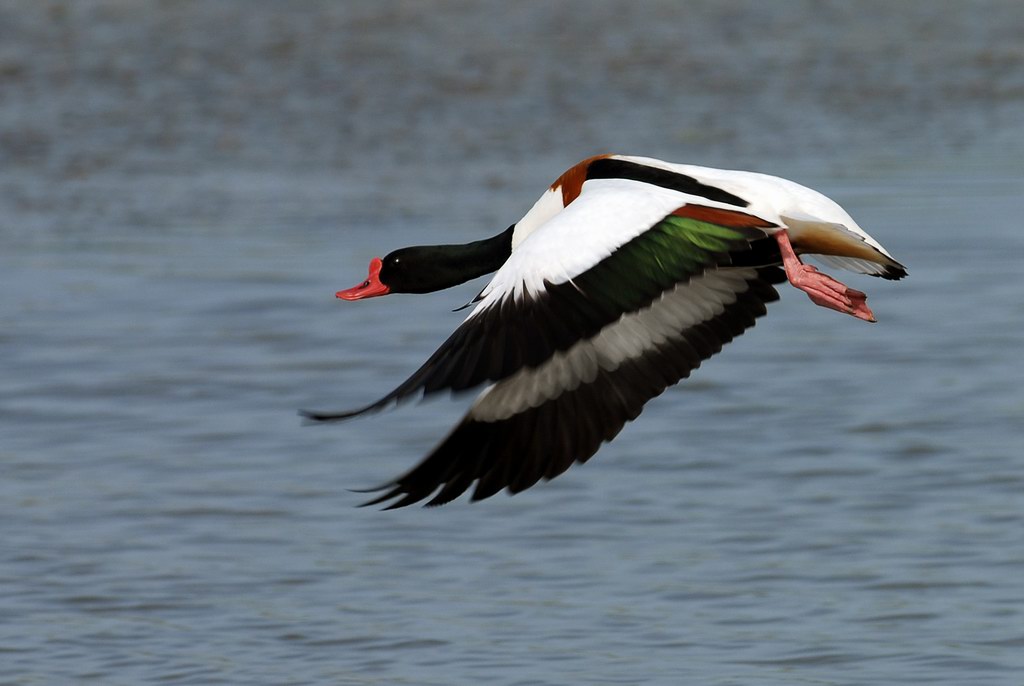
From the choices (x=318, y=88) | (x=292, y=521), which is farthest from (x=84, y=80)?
(x=292, y=521)

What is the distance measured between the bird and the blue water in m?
1.14

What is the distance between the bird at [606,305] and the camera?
477 centimetres

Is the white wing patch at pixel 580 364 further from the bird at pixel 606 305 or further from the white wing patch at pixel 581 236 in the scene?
the white wing patch at pixel 581 236

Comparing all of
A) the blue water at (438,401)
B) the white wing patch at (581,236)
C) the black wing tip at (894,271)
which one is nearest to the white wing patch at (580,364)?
the white wing patch at (581,236)

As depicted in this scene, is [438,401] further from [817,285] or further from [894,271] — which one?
[817,285]

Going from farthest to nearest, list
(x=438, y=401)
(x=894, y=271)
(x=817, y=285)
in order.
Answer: (x=438, y=401)
(x=894, y=271)
(x=817, y=285)

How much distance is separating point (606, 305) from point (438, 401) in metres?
4.19

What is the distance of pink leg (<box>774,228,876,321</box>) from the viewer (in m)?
5.43

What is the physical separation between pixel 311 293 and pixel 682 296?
5.38 metres

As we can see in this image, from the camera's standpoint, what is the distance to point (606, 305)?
4.88m

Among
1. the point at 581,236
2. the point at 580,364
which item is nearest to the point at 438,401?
the point at 580,364

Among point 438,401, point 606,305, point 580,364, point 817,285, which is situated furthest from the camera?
point 438,401

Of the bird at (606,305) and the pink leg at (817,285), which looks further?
the pink leg at (817,285)

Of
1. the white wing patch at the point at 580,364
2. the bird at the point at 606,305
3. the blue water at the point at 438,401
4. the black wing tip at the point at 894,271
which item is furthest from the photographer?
the blue water at the point at 438,401
